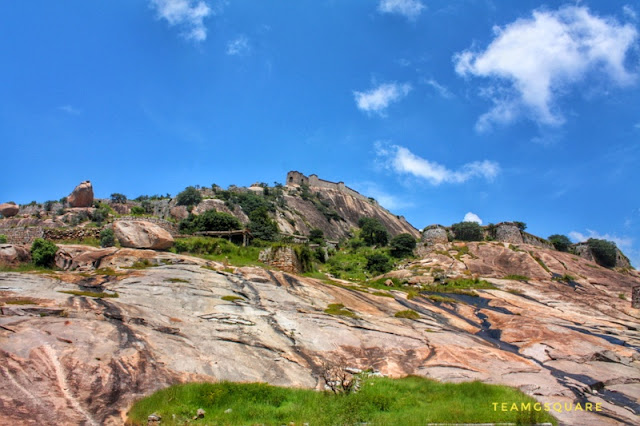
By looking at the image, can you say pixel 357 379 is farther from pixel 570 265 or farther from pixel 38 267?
pixel 570 265

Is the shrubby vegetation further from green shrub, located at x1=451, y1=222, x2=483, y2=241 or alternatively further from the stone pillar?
the stone pillar

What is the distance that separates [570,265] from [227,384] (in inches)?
1572

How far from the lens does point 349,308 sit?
19.8 metres

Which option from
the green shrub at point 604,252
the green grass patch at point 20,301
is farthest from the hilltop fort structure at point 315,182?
the green grass patch at point 20,301

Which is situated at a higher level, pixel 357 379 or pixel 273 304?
pixel 273 304

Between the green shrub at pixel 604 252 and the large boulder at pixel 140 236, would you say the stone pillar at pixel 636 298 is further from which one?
the large boulder at pixel 140 236

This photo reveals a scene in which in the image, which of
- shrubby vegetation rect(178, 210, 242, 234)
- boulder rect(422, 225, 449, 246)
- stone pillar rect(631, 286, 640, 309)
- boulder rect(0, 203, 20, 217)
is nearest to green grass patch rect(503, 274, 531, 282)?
stone pillar rect(631, 286, 640, 309)

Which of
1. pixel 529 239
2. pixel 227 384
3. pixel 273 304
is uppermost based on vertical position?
pixel 529 239

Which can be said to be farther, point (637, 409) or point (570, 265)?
point (570, 265)

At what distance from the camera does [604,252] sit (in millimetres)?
46469

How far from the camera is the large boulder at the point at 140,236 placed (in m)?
28.3

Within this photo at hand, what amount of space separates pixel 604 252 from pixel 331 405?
49894mm

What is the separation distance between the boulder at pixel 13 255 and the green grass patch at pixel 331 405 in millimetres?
18521

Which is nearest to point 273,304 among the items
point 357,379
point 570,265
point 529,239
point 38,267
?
point 357,379
